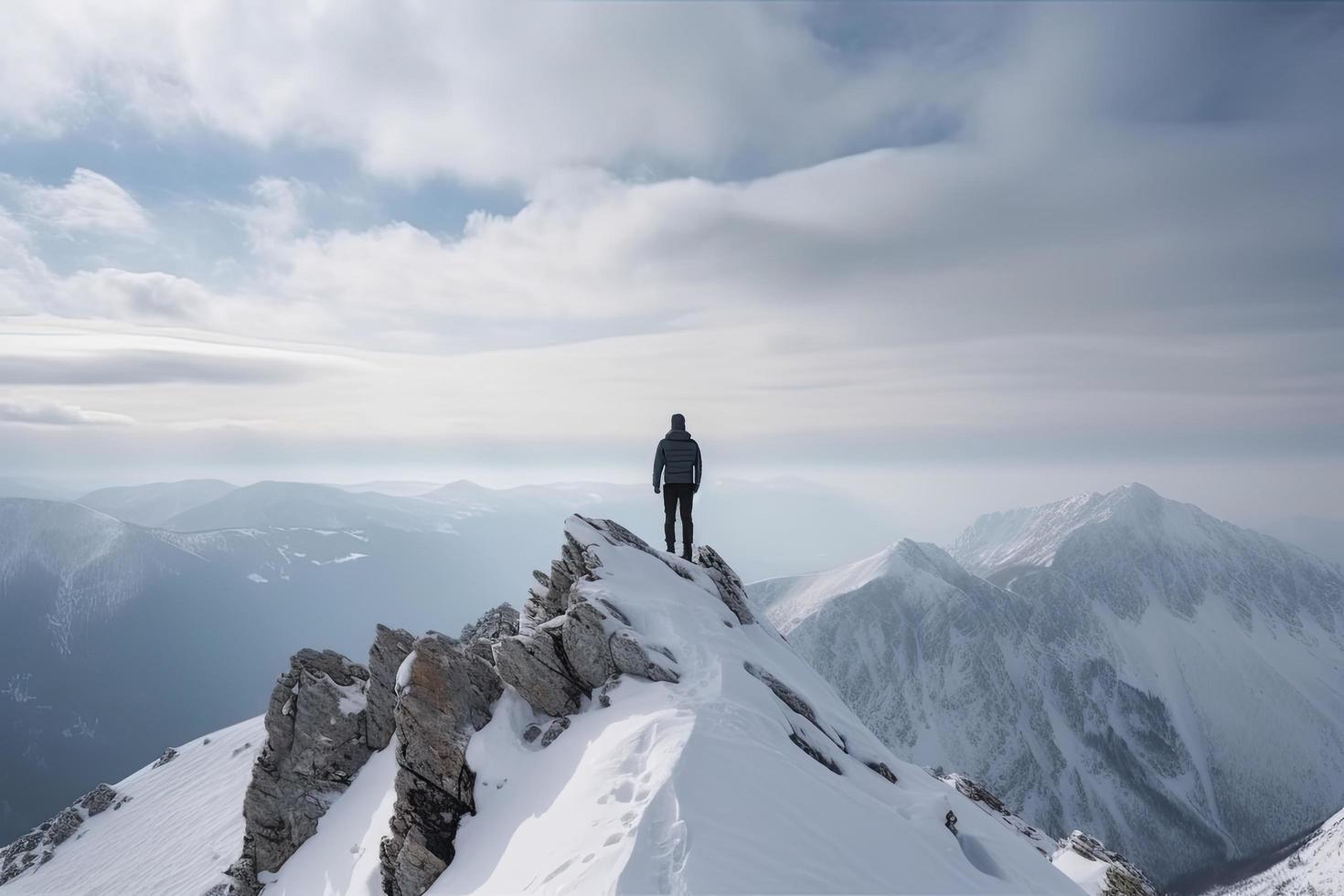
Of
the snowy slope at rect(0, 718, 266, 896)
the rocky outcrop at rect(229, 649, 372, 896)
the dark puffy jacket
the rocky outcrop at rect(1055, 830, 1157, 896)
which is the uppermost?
the dark puffy jacket

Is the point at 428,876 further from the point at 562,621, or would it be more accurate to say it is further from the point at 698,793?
the point at 698,793

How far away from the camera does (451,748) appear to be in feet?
57.7

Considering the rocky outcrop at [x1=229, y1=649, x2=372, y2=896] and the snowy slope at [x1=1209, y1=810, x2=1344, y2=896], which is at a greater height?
the rocky outcrop at [x1=229, y1=649, x2=372, y2=896]

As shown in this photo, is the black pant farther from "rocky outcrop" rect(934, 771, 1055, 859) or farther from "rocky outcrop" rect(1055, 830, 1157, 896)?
"rocky outcrop" rect(1055, 830, 1157, 896)

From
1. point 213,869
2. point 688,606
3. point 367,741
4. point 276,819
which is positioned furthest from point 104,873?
point 688,606

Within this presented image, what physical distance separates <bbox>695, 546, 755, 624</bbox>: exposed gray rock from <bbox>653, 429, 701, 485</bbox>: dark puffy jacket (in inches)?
198

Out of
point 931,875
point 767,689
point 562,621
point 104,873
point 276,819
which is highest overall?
point 562,621

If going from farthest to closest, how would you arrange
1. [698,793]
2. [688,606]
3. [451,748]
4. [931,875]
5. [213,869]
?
1. [213,869]
2. [688,606]
3. [451,748]
4. [931,875]
5. [698,793]

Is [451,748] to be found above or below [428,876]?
above

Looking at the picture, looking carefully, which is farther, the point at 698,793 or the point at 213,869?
the point at 213,869

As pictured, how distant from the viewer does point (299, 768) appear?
24.5 m

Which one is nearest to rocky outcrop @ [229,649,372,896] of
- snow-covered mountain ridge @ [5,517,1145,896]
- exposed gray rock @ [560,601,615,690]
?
snow-covered mountain ridge @ [5,517,1145,896]

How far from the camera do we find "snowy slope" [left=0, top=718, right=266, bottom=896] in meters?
49.0

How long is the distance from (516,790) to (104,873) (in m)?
68.5
